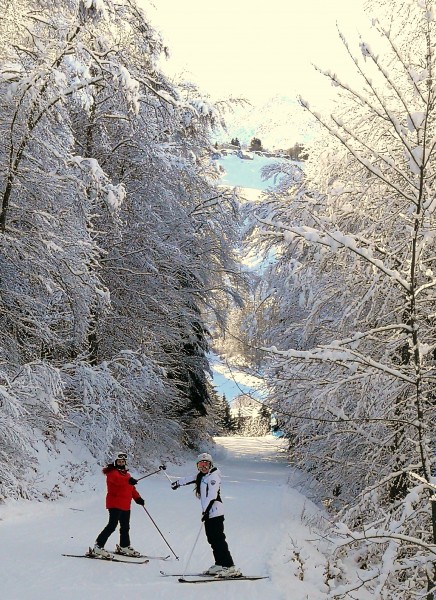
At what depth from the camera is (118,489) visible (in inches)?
395

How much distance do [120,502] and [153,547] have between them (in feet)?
3.79

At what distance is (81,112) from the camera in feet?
62.2

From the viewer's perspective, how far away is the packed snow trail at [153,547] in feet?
25.6

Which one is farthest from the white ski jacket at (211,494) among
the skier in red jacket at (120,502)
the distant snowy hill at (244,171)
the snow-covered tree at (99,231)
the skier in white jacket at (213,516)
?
the distant snowy hill at (244,171)

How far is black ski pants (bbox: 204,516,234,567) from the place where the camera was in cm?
877

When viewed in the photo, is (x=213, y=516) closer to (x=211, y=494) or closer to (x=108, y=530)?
(x=211, y=494)

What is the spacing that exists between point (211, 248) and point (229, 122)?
4.56 m

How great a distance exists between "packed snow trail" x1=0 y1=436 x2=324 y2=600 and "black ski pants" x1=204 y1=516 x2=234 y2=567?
0.38m

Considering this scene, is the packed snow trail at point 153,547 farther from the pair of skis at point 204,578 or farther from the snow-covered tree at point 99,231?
the snow-covered tree at point 99,231

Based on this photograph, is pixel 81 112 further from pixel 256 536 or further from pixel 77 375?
pixel 256 536

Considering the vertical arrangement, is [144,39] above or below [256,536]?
above

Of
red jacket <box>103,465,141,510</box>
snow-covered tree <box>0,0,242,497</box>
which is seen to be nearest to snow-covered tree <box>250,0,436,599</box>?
red jacket <box>103,465,141,510</box>

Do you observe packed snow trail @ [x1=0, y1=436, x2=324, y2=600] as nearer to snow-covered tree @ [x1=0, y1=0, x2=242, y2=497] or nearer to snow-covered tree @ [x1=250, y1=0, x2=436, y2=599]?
snow-covered tree @ [x1=250, y1=0, x2=436, y2=599]

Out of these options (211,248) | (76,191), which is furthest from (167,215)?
(76,191)
